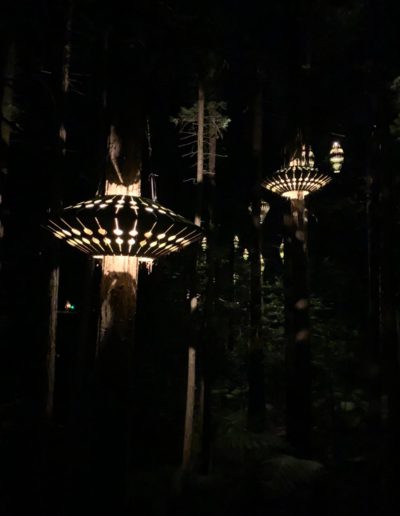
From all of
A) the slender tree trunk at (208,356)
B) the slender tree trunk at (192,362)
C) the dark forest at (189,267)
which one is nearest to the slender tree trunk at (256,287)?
the dark forest at (189,267)

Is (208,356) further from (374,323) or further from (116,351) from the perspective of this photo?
(116,351)

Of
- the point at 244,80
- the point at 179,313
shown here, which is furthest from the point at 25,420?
the point at 244,80

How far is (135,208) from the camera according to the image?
3014 millimetres

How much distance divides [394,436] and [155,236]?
5.89 m

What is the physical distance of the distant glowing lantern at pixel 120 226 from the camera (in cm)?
299

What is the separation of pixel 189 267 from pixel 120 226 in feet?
27.5

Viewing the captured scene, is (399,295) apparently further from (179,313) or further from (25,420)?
(25,420)

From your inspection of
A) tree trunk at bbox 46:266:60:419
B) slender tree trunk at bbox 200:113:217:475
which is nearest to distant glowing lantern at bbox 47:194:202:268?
tree trunk at bbox 46:266:60:419

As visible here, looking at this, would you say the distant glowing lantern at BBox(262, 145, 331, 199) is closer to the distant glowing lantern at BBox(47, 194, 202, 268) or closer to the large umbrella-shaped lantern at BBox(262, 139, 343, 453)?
the large umbrella-shaped lantern at BBox(262, 139, 343, 453)

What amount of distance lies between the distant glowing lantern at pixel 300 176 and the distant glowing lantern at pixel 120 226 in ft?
13.4

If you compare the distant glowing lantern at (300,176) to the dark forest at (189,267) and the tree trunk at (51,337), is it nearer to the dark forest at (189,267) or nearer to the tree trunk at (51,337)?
the dark forest at (189,267)

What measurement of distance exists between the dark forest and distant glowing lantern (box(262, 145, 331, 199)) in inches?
1.3

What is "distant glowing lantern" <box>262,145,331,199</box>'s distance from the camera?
6.93 m

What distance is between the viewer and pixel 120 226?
118 inches
